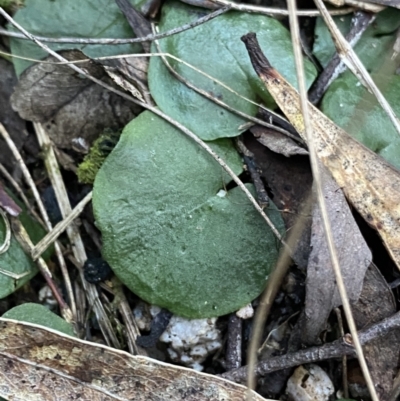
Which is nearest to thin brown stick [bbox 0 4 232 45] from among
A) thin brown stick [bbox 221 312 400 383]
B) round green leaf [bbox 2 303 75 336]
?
round green leaf [bbox 2 303 75 336]

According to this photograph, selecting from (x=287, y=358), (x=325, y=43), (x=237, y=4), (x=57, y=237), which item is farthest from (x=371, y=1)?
(x=57, y=237)

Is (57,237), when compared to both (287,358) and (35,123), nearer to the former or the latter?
(35,123)

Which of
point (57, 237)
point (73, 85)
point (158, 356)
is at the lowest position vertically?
point (158, 356)

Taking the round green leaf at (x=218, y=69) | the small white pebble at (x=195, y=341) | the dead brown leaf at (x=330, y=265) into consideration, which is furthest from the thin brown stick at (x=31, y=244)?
the dead brown leaf at (x=330, y=265)

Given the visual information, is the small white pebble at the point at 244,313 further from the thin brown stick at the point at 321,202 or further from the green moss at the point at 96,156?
the green moss at the point at 96,156

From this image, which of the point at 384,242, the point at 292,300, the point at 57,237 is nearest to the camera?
the point at 384,242

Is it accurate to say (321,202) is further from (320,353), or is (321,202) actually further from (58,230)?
(58,230)

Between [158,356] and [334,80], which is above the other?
[334,80]
